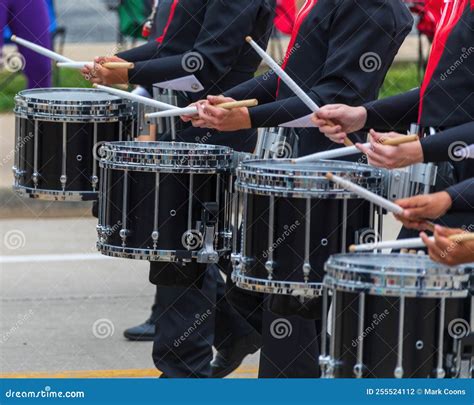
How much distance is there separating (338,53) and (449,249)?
147 cm

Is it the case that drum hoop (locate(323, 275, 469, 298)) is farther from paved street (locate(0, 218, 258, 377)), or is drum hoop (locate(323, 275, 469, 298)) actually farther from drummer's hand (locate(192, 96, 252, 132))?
paved street (locate(0, 218, 258, 377))

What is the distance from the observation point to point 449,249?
4.29 m

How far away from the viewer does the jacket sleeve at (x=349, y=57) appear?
5578 mm

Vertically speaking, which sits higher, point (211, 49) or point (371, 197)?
point (211, 49)

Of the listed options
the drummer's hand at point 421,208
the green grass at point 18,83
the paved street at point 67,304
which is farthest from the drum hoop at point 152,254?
the green grass at point 18,83

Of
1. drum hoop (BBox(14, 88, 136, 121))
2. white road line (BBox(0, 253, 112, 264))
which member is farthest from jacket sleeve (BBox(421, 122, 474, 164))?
white road line (BBox(0, 253, 112, 264))

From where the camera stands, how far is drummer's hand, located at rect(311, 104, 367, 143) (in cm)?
526

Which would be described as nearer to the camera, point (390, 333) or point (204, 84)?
point (390, 333)

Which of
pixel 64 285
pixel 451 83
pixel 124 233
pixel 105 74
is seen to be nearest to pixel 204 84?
pixel 105 74

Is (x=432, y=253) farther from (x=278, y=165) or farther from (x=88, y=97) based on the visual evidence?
(x=88, y=97)

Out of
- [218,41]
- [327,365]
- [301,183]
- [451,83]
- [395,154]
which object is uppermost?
[218,41]

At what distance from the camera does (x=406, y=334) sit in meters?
4.24

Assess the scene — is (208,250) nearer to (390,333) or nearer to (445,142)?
(445,142)
